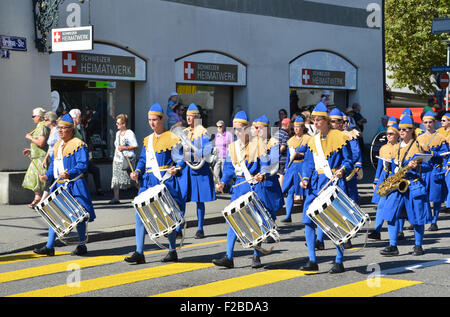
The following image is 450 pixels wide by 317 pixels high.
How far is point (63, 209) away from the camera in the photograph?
9.27m

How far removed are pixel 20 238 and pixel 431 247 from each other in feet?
19.1

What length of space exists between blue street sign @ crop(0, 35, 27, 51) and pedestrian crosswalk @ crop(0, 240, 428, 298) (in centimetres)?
616

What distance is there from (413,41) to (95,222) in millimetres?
31377

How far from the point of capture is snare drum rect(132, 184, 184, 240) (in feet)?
28.1

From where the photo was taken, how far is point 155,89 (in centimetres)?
1759

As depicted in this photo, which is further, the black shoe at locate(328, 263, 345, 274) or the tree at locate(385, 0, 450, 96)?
the tree at locate(385, 0, 450, 96)

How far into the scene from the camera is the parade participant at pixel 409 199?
31.3 ft

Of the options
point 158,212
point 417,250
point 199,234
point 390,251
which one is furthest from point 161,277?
point 417,250

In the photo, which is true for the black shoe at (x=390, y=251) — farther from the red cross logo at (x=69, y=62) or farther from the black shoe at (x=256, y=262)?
the red cross logo at (x=69, y=62)

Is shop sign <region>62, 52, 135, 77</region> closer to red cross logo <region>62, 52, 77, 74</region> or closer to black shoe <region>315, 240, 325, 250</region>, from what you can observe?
red cross logo <region>62, 52, 77, 74</region>

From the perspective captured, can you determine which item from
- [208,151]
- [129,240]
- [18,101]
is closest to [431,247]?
[208,151]

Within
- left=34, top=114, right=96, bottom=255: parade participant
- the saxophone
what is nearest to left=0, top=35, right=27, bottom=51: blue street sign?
left=34, top=114, right=96, bottom=255: parade participant

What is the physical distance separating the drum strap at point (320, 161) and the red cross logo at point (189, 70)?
10.0 m
